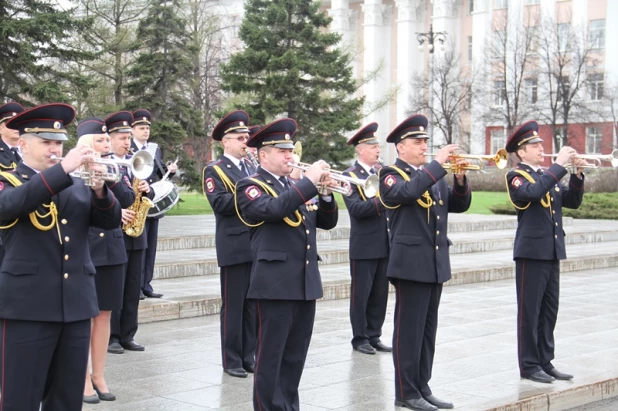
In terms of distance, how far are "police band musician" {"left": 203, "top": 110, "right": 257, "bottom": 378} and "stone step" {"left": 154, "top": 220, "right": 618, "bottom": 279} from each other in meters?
5.31

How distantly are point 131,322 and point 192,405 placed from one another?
2.51m

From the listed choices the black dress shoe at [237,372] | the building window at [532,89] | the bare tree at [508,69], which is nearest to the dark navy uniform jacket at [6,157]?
the black dress shoe at [237,372]

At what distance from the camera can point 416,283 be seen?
773 centimetres

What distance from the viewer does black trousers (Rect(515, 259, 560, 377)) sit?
28.8 ft

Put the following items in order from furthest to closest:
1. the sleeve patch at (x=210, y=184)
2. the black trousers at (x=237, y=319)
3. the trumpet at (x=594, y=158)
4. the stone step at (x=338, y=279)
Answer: the stone step at (x=338, y=279), the sleeve patch at (x=210, y=184), the black trousers at (x=237, y=319), the trumpet at (x=594, y=158)

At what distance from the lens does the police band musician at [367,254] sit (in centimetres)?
1023

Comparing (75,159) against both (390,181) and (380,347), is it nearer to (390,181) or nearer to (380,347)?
(390,181)

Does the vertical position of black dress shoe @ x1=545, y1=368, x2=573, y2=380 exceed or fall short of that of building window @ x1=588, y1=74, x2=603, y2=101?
it falls short

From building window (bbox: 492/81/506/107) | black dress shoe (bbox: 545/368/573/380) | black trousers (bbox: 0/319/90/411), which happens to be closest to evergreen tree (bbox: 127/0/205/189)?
black dress shoe (bbox: 545/368/573/380)

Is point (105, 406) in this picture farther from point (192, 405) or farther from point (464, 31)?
point (464, 31)

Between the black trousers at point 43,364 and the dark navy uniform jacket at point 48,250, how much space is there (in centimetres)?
9

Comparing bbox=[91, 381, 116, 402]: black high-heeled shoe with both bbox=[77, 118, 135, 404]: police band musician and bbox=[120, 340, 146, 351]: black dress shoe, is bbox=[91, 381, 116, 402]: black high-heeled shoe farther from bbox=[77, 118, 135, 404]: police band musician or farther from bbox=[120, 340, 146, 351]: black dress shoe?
bbox=[120, 340, 146, 351]: black dress shoe

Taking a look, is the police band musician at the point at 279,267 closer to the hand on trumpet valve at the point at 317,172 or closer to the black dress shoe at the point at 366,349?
the hand on trumpet valve at the point at 317,172

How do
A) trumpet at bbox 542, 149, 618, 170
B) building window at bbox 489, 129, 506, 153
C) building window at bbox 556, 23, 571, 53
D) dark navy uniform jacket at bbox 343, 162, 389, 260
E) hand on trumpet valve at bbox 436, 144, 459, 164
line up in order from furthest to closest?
building window at bbox 489, 129, 506, 153 < building window at bbox 556, 23, 571, 53 < dark navy uniform jacket at bbox 343, 162, 389, 260 < trumpet at bbox 542, 149, 618, 170 < hand on trumpet valve at bbox 436, 144, 459, 164
